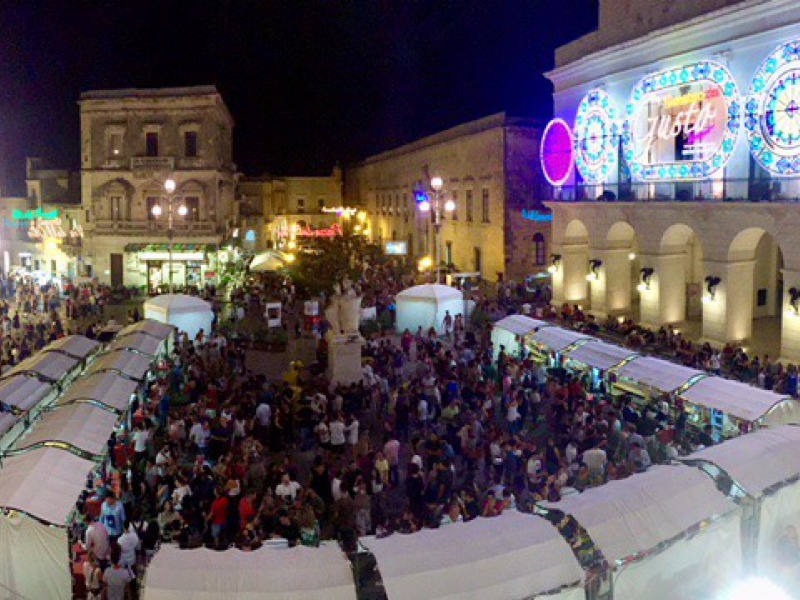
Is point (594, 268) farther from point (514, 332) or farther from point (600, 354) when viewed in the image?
point (600, 354)

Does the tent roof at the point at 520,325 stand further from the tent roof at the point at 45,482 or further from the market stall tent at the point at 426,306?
the tent roof at the point at 45,482

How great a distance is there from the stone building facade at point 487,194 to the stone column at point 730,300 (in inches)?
508

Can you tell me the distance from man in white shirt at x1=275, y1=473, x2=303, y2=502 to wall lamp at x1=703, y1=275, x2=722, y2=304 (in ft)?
56.3

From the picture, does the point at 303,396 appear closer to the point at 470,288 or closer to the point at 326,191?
the point at 470,288

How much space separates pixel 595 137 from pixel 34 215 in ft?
120

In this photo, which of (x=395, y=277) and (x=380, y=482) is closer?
(x=380, y=482)

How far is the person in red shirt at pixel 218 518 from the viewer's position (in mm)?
12734

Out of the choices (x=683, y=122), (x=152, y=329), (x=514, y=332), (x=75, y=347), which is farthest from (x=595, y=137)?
(x=75, y=347)

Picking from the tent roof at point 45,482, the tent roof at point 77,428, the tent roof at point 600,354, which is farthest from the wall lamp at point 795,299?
the tent roof at point 45,482

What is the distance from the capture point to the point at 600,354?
20109mm

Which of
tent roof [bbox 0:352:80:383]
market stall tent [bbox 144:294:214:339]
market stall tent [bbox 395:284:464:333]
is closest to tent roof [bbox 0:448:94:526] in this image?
tent roof [bbox 0:352:80:383]

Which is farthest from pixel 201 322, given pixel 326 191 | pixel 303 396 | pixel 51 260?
pixel 326 191

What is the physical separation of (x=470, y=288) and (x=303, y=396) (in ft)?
70.8

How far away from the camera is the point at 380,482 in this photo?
565 inches
